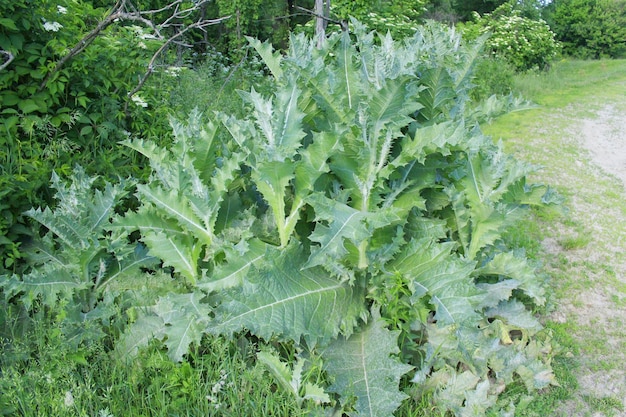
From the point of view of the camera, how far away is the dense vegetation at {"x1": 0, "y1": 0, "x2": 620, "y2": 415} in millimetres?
2449

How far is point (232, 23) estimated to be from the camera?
11.4 metres

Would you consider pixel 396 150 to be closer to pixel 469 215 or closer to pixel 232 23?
pixel 469 215

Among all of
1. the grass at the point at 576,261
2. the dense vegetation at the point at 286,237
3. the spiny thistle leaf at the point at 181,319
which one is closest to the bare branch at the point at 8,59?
the dense vegetation at the point at 286,237

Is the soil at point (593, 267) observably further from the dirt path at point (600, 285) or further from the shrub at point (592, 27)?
the shrub at point (592, 27)

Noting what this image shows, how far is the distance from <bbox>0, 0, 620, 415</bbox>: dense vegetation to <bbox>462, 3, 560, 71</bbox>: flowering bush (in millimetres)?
11424

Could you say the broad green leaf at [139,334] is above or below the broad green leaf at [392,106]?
below

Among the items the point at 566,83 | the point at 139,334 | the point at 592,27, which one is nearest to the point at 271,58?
the point at 139,334

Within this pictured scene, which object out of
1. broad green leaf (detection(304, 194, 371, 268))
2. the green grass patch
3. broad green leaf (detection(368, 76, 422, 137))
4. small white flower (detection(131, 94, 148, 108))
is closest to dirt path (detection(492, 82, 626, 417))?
broad green leaf (detection(304, 194, 371, 268))

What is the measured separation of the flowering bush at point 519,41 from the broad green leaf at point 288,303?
12180 millimetres

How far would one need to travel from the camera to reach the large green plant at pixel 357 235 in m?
2.47

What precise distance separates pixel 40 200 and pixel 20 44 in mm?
953

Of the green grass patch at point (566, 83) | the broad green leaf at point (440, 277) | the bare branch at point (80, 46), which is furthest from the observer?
the green grass patch at point (566, 83)

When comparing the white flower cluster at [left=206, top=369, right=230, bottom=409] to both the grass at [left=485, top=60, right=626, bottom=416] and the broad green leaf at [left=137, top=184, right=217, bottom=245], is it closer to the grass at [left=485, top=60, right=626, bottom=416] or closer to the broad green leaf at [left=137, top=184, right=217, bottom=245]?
the broad green leaf at [left=137, top=184, right=217, bottom=245]

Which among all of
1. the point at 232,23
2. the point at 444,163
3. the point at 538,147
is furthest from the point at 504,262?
the point at 232,23
